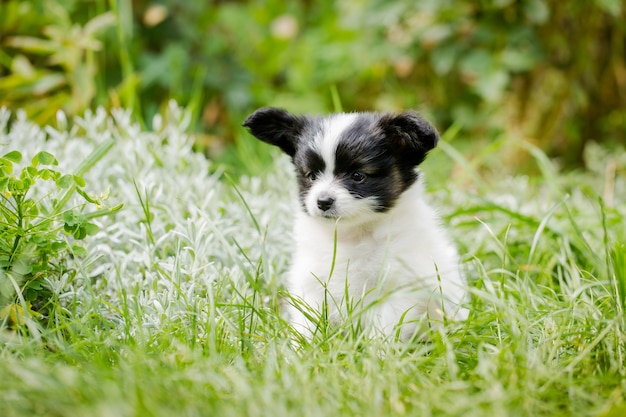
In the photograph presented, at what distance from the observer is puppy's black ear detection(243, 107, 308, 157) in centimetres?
327

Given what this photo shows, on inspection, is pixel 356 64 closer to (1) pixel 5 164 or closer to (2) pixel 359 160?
(2) pixel 359 160

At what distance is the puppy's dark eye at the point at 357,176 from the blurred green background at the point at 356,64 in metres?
2.46

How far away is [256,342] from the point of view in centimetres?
277

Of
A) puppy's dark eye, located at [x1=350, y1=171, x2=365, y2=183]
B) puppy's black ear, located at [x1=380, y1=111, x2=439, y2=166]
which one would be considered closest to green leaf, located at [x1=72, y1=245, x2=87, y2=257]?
puppy's dark eye, located at [x1=350, y1=171, x2=365, y2=183]

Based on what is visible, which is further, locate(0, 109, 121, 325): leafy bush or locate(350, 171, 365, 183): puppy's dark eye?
locate(350, 171, 365, 183): puppy's dark eye

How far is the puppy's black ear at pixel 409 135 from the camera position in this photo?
2.93 meters

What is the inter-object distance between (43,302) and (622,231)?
319 centimetres

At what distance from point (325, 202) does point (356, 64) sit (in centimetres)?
388

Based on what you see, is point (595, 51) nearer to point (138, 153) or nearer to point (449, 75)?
point (449, 75)

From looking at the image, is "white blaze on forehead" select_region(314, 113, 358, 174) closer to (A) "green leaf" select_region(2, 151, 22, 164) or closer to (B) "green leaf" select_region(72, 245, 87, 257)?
(B) "green leaf" select_region(72, 245, 87, 257)

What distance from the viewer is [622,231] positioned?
400cm

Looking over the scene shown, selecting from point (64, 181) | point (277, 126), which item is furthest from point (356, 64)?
point (64, 181)

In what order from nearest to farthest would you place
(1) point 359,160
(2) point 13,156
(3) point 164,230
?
(2) point 13,156, (1) point 359,160, (3) point 164,230

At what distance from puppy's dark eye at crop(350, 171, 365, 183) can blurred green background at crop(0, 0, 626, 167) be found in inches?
96.9
